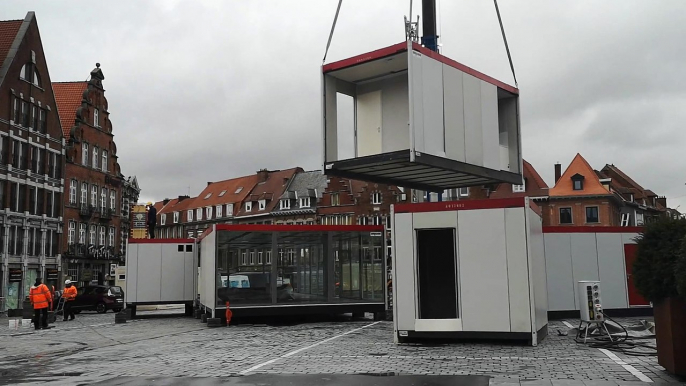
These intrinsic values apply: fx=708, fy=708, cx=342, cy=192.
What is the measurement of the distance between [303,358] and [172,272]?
16.0m

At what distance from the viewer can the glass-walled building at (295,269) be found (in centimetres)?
2220

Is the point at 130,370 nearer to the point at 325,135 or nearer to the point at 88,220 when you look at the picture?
the point at 325,135

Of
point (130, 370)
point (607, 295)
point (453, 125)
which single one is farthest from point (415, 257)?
point (607, 295)

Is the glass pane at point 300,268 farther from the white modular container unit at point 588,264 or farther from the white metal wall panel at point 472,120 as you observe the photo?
the white metal wall panel at point 472,120

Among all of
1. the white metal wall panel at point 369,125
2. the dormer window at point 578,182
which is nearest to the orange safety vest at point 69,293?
the white metal wall panel at point 369,125

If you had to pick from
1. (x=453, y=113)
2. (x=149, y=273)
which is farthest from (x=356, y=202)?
(x=453, y=113)

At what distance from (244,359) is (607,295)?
1351 centimetres

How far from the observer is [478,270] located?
1458cm

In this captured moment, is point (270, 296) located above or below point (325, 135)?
below

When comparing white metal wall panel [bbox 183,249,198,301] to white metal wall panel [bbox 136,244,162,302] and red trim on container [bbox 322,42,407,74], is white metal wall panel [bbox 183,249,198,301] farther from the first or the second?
red trim on container [bbox 322,42,407,74]

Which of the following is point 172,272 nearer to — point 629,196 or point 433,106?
point 433,106

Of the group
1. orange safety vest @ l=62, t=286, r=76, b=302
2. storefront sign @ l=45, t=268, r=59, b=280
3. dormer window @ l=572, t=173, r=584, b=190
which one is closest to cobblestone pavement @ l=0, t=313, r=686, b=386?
orange safety vest @ l=62, t=286, r=76, b=302

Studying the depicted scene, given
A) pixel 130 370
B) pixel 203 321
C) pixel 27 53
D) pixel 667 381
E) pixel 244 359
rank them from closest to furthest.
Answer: pixel 667 381 → pixel 130 370 → pixel 244 359 → pixel 203 321 → pixel 27 53

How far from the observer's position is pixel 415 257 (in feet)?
49.1
